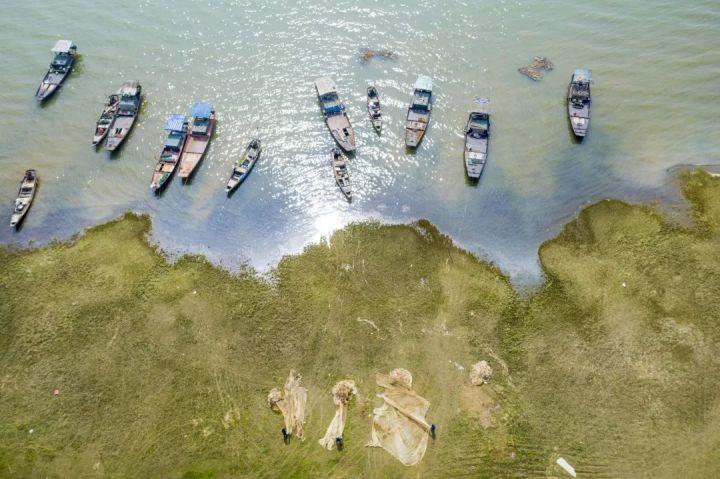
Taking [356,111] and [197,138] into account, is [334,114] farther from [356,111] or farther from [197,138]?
[197,138]

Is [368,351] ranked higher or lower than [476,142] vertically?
lower

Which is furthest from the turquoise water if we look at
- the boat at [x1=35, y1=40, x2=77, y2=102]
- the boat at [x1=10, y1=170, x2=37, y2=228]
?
the boat at [x1=35, y1=40, x2=77, y2=102]

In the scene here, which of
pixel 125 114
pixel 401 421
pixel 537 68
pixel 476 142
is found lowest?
pixel 401 421

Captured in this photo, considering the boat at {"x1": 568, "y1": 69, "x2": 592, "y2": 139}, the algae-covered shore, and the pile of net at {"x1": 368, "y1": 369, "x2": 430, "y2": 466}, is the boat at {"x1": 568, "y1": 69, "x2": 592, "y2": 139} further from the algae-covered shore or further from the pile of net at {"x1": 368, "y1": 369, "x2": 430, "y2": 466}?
the pile of net at {"x1": 368, "y1": 369, "x2": 430, "y2": 466}

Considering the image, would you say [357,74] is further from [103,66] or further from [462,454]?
[462,454]

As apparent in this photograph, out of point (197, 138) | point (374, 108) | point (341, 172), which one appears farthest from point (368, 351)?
point (197, 138)

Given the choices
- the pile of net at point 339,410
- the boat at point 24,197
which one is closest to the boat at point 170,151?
the boat at point 24,197

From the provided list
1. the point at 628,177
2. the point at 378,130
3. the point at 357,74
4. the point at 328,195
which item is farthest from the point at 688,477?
the point at 357,74
